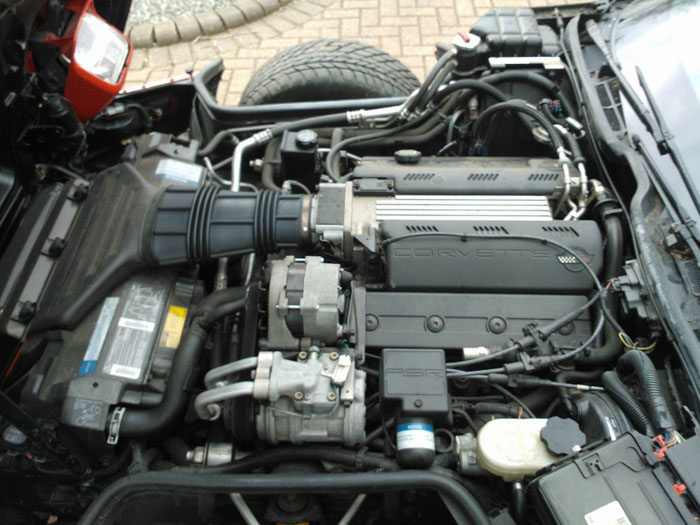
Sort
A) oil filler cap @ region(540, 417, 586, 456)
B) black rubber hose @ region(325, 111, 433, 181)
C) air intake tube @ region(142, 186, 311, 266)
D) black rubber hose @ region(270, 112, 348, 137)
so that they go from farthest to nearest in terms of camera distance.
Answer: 1. black rubber hose @ region(270, 112, 348, 137)
2. black rubber hose @ region(325, 111, 433, 181)
3. air intake tube @ region(142, 186, 311, 266)
4. oil filler cap @ region(540, 417, 586, 456)

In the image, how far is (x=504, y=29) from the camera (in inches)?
97.7

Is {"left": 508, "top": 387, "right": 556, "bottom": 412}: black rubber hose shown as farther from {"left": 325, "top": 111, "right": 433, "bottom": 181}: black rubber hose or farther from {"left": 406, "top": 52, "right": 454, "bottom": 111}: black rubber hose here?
{"left": 406, "top": 52, "right": 454, "bottom": 111}: black rubber hose

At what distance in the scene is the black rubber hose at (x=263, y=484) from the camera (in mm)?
1453

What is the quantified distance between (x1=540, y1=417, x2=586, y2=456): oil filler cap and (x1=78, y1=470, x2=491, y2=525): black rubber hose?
0.26 meters

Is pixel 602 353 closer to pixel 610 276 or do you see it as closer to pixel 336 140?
pixel 610 276

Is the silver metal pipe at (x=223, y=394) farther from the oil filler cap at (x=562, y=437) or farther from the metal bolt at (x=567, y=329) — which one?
the metal bolt at (x=567, y=329)

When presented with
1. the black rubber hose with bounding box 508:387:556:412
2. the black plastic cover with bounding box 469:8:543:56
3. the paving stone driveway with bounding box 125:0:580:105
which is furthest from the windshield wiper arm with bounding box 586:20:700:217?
the paving stone driveway with bounding box 125:0:580:105

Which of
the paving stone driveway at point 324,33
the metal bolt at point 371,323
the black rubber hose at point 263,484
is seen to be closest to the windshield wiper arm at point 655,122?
the metal bolt at point 371,323

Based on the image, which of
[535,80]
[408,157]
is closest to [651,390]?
[408,157]

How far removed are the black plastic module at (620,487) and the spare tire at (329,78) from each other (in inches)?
84.6

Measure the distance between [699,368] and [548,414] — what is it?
1.47 feet

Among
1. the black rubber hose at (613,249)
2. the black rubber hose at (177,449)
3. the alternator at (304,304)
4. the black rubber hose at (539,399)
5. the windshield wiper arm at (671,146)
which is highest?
the windshield wiper arm at (671,146)

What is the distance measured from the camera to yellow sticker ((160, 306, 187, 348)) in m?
1.86

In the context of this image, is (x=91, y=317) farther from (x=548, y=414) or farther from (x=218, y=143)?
(x=548, y=414)
